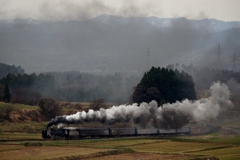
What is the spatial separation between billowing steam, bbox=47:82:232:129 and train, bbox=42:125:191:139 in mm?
2020

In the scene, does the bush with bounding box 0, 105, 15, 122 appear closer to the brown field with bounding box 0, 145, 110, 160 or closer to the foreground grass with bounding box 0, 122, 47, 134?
the foreground grass with bounding box 0, 122, 47, 134

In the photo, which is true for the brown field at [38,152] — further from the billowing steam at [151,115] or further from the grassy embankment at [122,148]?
the billowing steam at [151,115]

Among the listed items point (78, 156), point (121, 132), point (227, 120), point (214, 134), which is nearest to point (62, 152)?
point (78, 156)

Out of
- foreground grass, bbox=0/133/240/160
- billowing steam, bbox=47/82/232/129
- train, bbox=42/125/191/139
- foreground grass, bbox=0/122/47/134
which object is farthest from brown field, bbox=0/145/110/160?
foreground grass, bbox=0/122/47/134

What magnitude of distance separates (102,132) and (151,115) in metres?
16.3

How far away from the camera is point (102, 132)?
452 ft

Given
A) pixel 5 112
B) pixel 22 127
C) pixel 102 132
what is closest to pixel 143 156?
pixel 102 132

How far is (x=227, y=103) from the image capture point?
550 ft

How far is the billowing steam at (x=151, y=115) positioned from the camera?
139250 millimetres

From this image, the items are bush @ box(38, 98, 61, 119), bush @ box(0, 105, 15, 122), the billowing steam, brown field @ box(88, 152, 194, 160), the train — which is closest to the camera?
brown field @ box(88, 152, 194, 160)

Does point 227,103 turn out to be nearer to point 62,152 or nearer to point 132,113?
point 132,113

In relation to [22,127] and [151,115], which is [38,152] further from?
[22,127]

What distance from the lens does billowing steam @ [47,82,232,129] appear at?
139m

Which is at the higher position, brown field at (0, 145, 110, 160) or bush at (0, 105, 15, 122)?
bush at (0, 105, 15, 122)
